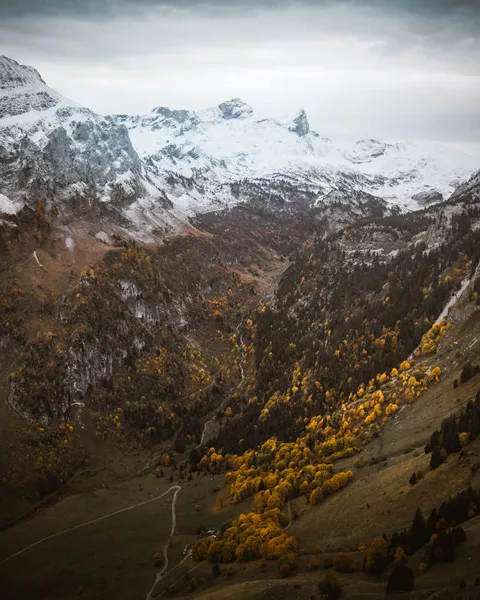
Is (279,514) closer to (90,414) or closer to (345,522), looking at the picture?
(345,522)

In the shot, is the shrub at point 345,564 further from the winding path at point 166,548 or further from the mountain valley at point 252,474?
the winding path at point 166,548

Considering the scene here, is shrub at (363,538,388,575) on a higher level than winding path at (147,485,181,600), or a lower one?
higher

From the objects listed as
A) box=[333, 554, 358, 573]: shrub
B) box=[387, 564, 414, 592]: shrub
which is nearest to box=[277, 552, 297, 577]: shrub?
box=[333, 554, 358, 573]: shrub

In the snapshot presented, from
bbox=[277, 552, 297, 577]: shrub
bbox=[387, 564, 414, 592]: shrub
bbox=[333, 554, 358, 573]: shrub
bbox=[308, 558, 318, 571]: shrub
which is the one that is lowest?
bbox=[277, 552, 297, 577]: shrub

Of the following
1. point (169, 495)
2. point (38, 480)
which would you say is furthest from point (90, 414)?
point (169, 495)

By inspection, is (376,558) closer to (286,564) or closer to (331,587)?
(331,587)

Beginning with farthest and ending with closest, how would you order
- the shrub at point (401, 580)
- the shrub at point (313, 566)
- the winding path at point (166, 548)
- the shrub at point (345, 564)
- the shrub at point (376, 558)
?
the winding path at point (166, 548) → the shrub at point (313, 566) → the shrub at point (345, 564) → the shrub at point (376, 558) → the shrub at point (401, 580)

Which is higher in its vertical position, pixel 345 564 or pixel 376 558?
pixel 376 558

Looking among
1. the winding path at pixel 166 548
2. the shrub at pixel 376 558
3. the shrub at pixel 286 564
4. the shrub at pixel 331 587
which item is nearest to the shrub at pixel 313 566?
the shrub at pixel 286 564

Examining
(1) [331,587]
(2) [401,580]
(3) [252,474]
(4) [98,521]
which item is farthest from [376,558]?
(4) [98,521]

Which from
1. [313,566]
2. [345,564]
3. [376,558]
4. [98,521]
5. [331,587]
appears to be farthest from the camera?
[98,521]

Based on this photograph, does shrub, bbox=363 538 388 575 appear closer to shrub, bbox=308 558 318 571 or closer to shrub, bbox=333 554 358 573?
shrub, bbox=333 554 358 573

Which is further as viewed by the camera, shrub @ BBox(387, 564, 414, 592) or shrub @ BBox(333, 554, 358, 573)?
shrub @ BBox(333, 554, 358, 573)
